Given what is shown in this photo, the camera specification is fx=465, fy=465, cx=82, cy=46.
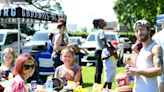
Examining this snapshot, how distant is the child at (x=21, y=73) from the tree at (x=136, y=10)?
129 ft

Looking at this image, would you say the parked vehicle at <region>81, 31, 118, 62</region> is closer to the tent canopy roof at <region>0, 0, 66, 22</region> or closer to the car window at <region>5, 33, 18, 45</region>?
the car window at <region>5, 33, 18, 45</region>

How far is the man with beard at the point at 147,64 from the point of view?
4.97 m

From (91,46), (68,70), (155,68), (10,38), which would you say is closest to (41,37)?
(10,38)

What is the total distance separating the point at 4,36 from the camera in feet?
66.3

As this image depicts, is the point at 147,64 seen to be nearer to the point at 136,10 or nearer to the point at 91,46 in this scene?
the point at 91,46

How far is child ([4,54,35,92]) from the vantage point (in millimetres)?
4766

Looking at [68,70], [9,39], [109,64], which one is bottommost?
[9,39]

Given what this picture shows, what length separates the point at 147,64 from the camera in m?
5.07

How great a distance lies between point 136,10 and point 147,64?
4862 cm

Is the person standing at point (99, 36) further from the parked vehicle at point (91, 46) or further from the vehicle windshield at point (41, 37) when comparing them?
the parked vehicle at point (91, 46)

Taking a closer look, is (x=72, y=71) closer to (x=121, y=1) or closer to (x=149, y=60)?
(x=149, y=60)

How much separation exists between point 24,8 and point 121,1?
44.8 m

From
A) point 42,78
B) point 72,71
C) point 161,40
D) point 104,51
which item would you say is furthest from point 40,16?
point 161,40

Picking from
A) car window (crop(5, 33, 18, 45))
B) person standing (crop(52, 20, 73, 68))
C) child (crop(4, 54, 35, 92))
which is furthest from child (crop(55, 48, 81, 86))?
car window (crop(5, 33, 18, 45))
